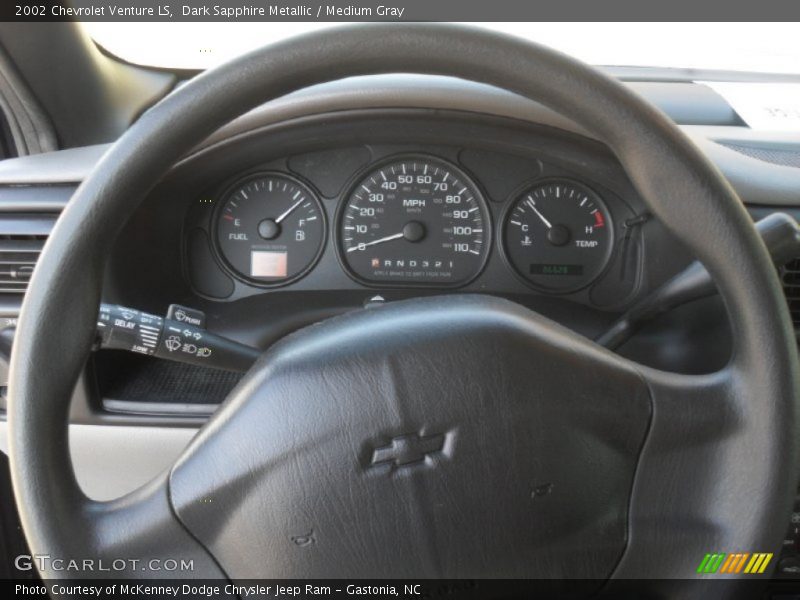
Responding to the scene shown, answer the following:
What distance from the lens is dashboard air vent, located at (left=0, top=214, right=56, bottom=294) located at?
1664 mm

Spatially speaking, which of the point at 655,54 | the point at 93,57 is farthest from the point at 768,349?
the point at 93,57

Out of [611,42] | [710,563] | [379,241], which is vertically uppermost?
[611,42]

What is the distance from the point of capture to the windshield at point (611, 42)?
2076 millimetres

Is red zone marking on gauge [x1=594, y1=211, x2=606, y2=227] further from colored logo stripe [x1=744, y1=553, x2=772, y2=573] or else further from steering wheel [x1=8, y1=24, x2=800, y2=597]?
colored logo stripe [x1=744, y1=553, x2=772, y2=573]

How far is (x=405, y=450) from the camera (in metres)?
0.99

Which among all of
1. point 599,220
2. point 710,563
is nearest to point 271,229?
point 599,220

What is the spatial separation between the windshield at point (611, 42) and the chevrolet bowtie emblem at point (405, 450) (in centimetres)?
129

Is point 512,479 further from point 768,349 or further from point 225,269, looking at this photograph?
point 225,269

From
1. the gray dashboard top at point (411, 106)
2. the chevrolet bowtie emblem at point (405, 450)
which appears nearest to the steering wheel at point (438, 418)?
the chevrolet bowtie emblem at point (405, 450)

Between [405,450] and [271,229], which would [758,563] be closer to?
[405,450]

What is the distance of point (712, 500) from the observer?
3.46 feet

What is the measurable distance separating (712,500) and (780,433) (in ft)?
0.40

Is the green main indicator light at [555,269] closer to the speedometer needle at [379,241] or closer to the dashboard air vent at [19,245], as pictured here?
the speedometer needle at [379,241]

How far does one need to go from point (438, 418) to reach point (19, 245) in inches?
42.9
